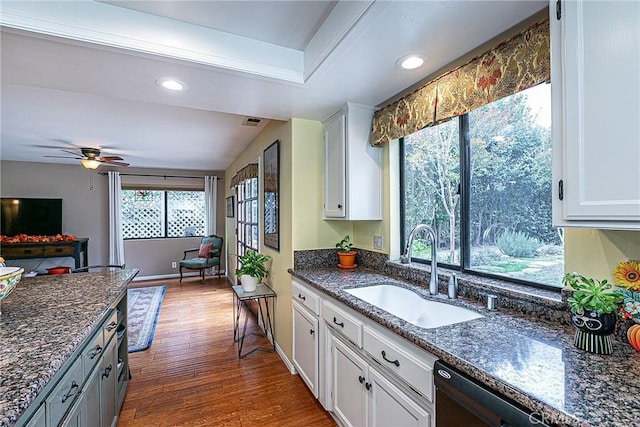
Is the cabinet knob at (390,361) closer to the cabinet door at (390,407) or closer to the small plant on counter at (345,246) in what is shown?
the cabinet door at (390,407)

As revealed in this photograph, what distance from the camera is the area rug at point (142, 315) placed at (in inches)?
127

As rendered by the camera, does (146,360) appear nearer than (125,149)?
Yes

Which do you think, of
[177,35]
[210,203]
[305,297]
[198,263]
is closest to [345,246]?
[305,297]

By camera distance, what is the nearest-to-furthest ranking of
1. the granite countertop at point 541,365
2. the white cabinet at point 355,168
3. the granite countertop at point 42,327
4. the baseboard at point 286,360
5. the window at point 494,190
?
the granite countertop at point 541,365
the granite countertop at point 42,327
the window at point 494,190
the white cabinet at point 355,168
the baseboard at point 286,360

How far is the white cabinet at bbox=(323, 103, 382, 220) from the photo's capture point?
2344mm

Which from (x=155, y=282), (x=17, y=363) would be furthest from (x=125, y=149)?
(x=17, y=363)

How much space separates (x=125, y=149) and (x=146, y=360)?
3323mm

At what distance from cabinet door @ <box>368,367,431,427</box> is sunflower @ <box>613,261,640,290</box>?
0.82 meters

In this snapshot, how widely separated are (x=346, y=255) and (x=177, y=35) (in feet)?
6.15

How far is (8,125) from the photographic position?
3498mm

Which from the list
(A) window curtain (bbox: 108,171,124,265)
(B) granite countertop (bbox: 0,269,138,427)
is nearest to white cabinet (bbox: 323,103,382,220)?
(B) granite countertop (bbox: 0,269,138,427)

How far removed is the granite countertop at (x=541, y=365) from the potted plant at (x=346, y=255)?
109 cm

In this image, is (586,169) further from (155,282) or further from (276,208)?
(155,282)

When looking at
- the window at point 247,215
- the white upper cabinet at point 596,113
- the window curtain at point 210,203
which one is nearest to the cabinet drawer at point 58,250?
the window curtain at point 210,203
